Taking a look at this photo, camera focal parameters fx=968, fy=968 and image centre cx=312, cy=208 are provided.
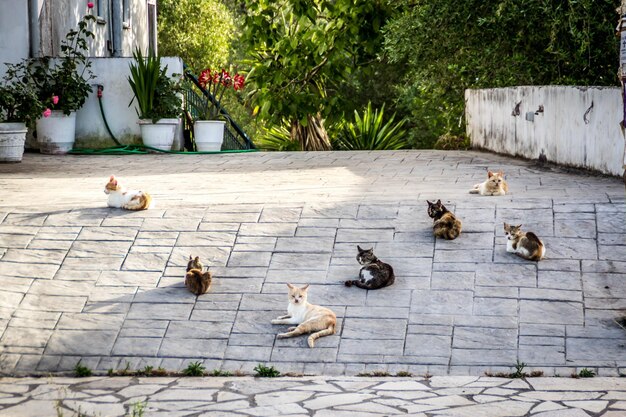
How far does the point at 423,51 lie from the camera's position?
14.9 metres

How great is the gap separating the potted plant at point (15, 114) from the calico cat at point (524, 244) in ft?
27.2

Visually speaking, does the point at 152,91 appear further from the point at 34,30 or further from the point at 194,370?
the point at 194,370

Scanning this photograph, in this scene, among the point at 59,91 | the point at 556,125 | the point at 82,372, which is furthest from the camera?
the point at 59,91

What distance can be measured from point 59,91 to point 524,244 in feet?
30.8

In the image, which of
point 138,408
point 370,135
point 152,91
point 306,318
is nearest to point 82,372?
point 138,408

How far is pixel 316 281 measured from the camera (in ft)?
24.8

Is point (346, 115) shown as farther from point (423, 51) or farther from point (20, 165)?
point (20, 165)

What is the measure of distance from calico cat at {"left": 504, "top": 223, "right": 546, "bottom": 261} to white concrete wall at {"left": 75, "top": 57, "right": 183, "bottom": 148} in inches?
364

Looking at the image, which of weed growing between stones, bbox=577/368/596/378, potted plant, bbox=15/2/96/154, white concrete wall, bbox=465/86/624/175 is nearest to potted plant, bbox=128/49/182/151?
potted plant, bbox=15/2/96/154

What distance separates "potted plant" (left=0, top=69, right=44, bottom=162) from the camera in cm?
1359

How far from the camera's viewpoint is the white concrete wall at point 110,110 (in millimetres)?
15688

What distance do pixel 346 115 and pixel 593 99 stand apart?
889cm

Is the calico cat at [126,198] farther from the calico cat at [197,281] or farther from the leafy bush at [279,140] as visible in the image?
the leafy bush at [279,140]

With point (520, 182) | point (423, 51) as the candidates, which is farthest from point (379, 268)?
point (423, 51)
